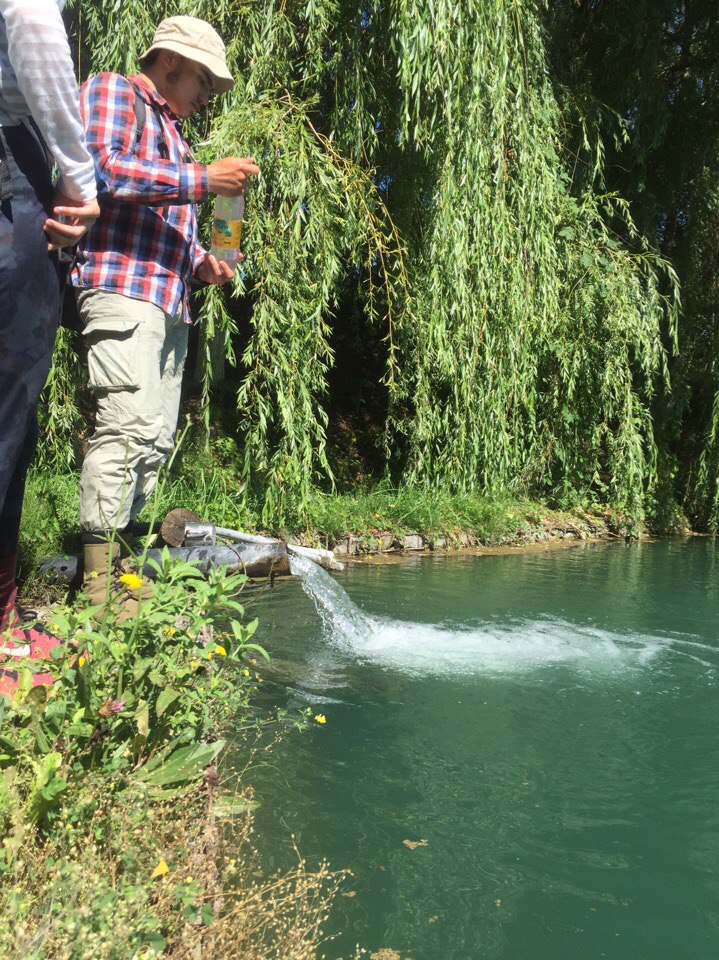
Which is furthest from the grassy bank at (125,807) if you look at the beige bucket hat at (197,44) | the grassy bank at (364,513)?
the grassy bank at (364,513)

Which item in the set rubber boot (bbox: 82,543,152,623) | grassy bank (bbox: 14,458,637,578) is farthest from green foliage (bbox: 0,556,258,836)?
grassy bank (bbox: 14,458,637,578)

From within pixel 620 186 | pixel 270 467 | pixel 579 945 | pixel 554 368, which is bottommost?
pixel 579 945

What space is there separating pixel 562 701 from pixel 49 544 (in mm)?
2349

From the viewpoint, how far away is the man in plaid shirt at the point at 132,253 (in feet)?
9.94

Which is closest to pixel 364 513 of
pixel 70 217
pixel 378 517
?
pixel 378 517

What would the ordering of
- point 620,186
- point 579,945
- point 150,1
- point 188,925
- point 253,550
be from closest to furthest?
1. point 188,925
2. point 579,945
3. point 253,550
4. point 150,1
5. point 620,186

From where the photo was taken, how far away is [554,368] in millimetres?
9492

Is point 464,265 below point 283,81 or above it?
below

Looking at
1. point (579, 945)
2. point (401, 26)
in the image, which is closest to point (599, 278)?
point (401, 26)

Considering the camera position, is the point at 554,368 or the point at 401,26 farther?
the point at 554,368

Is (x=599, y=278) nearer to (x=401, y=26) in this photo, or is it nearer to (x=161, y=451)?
(x=401, y=26)

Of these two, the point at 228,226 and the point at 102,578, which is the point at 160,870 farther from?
the point at 228,226

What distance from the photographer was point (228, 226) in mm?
3674

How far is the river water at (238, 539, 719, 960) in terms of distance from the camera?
227 centimetres
